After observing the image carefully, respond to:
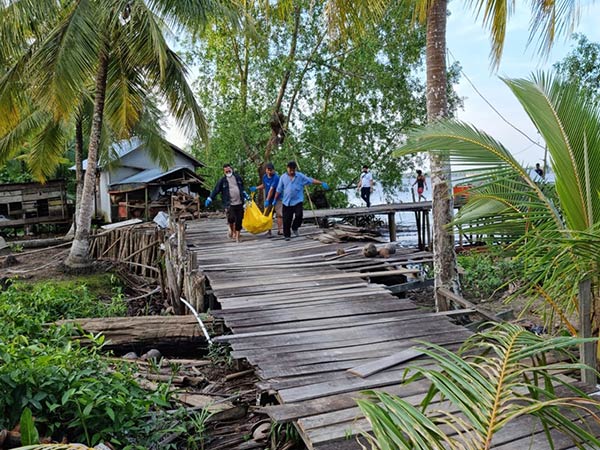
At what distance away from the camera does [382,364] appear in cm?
447

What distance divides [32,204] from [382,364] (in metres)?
21.5

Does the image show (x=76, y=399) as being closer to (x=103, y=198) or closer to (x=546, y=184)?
(x=546, y=184)

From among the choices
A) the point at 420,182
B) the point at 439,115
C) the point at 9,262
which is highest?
the point at 439,115

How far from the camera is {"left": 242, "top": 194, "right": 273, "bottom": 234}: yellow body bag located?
12.1m

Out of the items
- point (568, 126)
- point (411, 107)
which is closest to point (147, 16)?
point (568, 126)

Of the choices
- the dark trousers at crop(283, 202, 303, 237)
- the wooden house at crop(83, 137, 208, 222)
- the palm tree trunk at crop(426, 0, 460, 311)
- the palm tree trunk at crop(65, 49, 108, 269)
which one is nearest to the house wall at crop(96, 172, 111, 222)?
the wooden house at crop(83, 137, 208, 222)

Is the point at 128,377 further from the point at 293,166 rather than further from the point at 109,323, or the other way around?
the point at 293,166

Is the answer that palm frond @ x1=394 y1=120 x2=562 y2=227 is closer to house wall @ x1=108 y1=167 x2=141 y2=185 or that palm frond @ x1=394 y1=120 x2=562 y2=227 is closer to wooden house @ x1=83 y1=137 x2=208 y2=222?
wooden house @ x1=83 y1=137 x2=208 y2=222

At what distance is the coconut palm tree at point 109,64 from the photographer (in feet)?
36.7

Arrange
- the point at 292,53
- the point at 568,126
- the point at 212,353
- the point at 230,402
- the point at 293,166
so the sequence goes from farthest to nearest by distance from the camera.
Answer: the point at 292,53
the point at 293,166
the point at 212,353
the point at 230,402
the point at 568,126

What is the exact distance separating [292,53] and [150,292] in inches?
502

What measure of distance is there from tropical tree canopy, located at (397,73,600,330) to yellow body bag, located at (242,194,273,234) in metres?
7.84

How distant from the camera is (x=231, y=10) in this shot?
12883mm

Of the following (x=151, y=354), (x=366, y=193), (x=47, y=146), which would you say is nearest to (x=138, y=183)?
(x=47, y=146)
